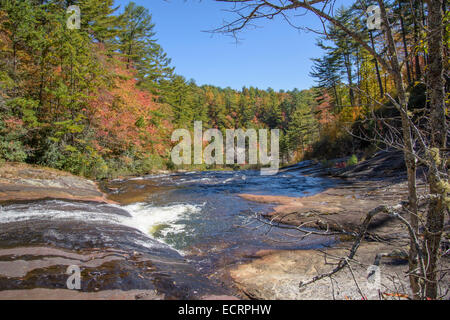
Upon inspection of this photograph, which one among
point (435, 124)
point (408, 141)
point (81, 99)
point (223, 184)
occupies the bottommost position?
point (223, 184)

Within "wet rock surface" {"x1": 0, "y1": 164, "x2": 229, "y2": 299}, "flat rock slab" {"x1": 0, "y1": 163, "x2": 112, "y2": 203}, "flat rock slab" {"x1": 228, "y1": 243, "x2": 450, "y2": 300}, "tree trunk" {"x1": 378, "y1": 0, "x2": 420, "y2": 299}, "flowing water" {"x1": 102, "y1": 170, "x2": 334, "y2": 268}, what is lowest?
"flowing water" {"x1": 102, "y1": 170, "x2": 334, "y2": 268}

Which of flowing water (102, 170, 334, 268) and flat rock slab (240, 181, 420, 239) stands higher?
flat rock slab (240, 181, 420, 239)

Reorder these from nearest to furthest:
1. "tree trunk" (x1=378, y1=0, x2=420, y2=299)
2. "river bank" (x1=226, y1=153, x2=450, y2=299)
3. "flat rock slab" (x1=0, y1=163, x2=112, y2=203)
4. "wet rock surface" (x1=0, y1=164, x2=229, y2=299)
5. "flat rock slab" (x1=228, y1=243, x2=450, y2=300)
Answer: "tree trunk" (x1=378, y1=0, x2=420, y2=299) < "river bank" (x1=226, y1=153, x2=450, y2=299) < "wet rock surface" (x1=0, y1=164, x2=229, y2=299) < "flat rock slab" (x1=228, y1=243, x2=450, y2=300) < "flat rock slab" (x1=0, y1=163, x2=112, y2=203)

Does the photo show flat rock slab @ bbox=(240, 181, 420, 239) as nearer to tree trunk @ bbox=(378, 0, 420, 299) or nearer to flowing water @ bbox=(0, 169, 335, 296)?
flowing water @ bbox=(0, 169, 335, 296)

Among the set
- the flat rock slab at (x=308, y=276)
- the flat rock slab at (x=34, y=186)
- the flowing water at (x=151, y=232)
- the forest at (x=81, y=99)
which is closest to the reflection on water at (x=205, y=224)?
the flowing water at (x=151, y=232)

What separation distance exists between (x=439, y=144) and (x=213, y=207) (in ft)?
24.0

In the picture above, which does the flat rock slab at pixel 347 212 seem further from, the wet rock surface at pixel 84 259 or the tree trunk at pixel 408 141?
the tree trunk at pixel 408 141

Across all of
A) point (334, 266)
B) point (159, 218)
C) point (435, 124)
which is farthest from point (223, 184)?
point (435, 124)

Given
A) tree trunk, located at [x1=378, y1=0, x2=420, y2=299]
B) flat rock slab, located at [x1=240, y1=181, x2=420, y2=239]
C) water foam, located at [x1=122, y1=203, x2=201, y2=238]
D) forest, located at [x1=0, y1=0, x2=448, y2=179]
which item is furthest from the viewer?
forest, located at [x1=0, y1=0, x2=448, y2=179]

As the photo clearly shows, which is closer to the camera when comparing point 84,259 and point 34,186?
point 84,259

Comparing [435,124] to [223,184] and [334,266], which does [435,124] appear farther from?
[223,184]

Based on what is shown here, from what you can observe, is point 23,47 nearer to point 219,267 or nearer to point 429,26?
point 219,267

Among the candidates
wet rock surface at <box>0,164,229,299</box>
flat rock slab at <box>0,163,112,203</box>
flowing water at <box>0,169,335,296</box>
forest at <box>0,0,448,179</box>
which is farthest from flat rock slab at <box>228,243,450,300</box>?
flat rock slab at <box>0,163,112,203</box>
